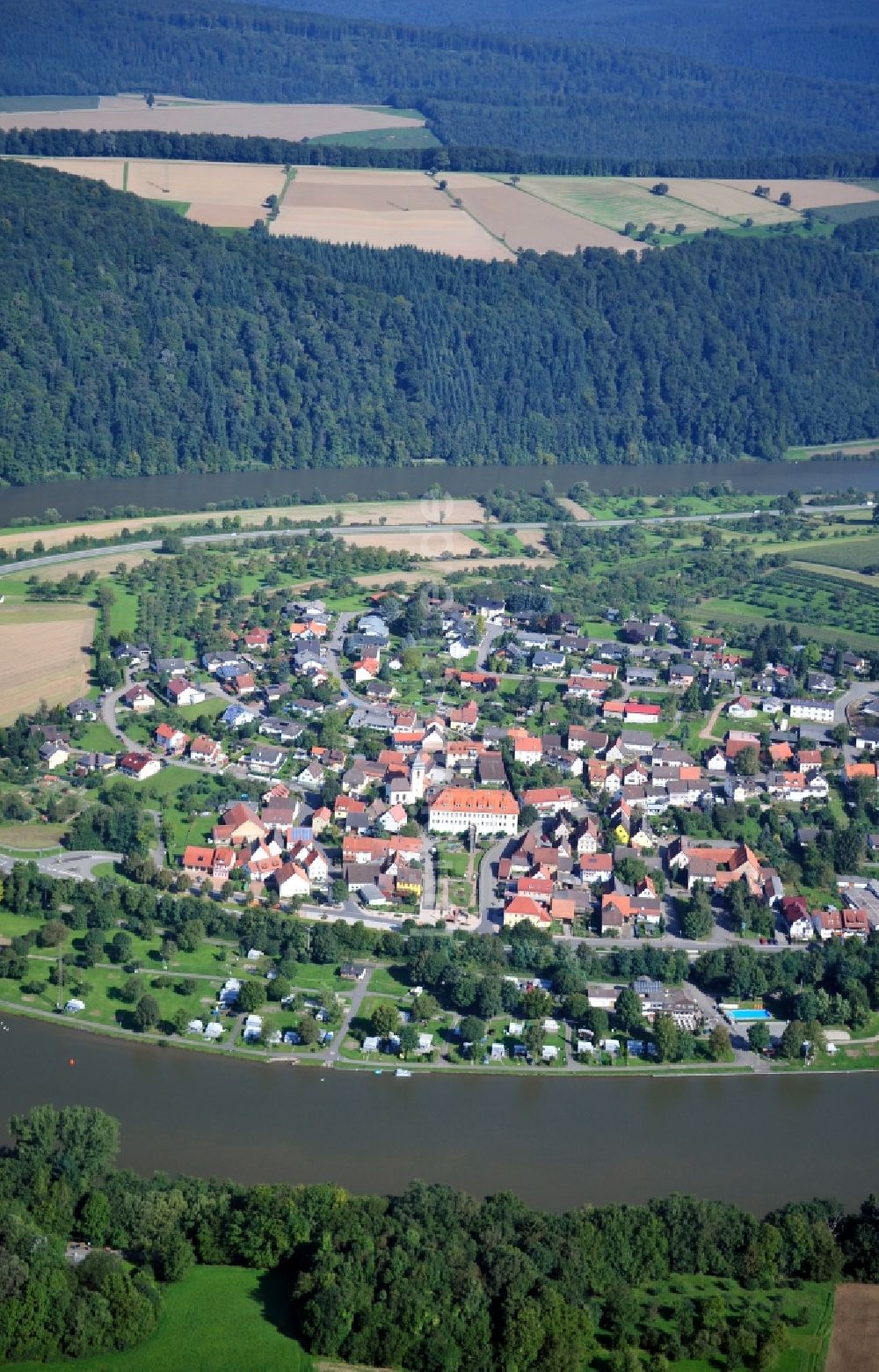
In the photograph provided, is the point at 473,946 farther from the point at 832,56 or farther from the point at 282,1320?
the point at 832,56

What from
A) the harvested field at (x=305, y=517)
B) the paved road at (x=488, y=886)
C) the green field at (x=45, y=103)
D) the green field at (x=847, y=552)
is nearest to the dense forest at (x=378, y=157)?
the green field at (x=45, y=103)

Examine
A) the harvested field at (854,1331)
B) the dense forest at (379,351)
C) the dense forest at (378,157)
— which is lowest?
the harvested field at (854,1331)

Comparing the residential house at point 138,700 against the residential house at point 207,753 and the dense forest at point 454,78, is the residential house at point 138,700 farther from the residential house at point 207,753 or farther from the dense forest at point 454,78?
the dense forest at point 454,78

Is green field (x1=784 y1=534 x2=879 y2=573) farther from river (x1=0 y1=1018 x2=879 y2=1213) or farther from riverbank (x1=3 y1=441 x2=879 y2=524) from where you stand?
river (x1=0 y1=1018 x2=879 y2=1213)

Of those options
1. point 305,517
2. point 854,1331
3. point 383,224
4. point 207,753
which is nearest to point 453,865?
point 207,753

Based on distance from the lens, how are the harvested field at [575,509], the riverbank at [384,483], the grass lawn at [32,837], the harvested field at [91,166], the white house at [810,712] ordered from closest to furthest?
1. the grass lawn at [32,837]
2. the white house at [810,712]
3. the riverbank at [384,483]
4. the harvested field at [575,509]
5. the harvested field at [91,166]

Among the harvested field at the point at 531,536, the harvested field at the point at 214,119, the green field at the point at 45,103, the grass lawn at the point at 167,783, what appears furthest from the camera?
the green field at the point at 45,103

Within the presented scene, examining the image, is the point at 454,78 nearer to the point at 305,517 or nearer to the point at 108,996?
the point at 305,517
